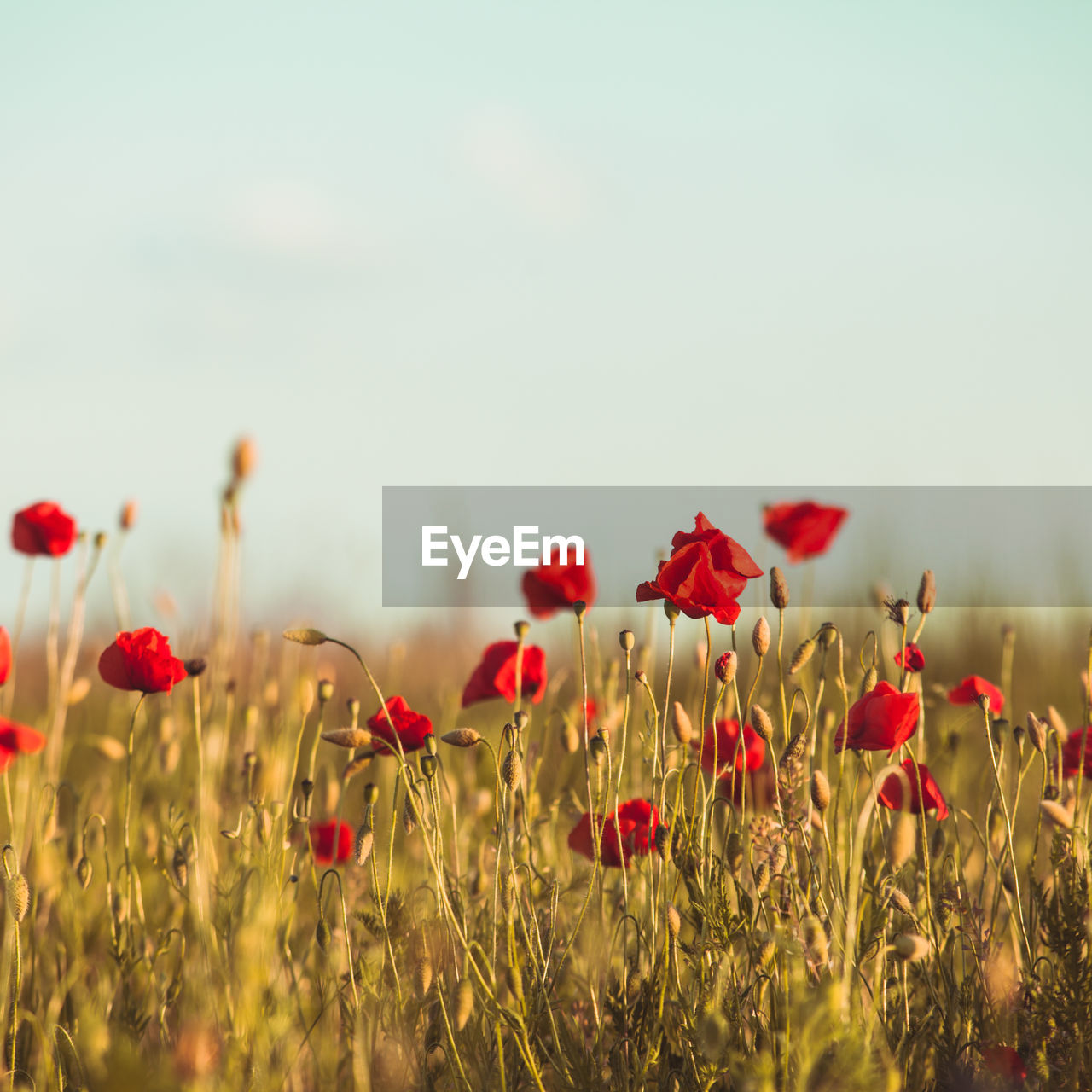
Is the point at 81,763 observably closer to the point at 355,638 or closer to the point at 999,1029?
the point at 355,638

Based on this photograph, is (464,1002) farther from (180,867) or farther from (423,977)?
(180,867)

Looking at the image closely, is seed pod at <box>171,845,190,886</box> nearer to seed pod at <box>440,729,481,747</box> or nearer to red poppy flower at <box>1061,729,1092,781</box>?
seed pod at <box>440,729,481,747</box>

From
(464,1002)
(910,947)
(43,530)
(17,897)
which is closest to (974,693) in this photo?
(910,947)

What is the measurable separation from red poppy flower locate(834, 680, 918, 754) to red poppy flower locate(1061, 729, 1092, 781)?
55cm

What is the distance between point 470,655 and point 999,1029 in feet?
16.8

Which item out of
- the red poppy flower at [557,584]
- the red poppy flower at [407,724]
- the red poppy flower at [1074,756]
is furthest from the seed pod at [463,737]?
the red poppy flower at [1074,756]

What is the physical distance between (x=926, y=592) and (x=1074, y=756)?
519mm

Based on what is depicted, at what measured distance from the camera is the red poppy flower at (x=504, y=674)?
2.00 metres

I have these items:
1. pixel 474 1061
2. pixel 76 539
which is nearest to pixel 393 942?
pixel 474 1061

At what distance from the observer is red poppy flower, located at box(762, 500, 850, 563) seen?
7.12ft

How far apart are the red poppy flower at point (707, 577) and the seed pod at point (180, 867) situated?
1.03 metres

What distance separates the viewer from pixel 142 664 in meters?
1.79

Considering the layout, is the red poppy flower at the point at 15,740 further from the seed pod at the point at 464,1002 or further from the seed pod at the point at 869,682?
the seed pod at the point at 869,682

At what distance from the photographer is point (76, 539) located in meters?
2.31
